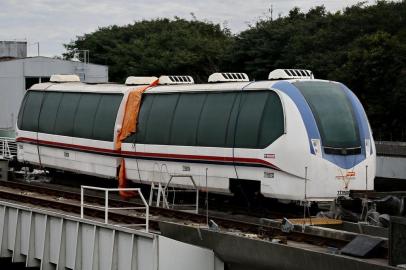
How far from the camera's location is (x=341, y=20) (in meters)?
51.2

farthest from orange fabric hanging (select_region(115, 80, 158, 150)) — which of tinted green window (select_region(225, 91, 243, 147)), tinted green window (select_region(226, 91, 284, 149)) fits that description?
tinted green window (select_region(226, 91, 284, 149))

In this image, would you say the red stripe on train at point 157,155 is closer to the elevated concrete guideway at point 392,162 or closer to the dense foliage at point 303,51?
the elevated concrete guideway at point 392,162

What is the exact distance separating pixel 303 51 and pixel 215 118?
31.5 metres

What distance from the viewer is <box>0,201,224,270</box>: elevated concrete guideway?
15156 mm

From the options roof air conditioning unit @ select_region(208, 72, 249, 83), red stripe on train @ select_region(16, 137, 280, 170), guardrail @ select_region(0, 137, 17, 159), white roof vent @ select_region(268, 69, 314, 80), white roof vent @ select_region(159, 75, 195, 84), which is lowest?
guardrail @ select_region(0, 137, 17, 159)

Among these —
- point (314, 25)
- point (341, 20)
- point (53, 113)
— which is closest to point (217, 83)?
point (53, 113)

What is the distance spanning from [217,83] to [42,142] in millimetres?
7768

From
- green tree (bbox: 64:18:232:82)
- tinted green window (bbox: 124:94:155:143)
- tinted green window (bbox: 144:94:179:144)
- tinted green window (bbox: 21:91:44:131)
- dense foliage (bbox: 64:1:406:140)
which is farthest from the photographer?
green tree (bbox: 64:18:232:82)

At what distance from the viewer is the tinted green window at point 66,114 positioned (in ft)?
87.4

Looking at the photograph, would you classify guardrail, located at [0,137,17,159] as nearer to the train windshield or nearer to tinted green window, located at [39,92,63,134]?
tinted green window, located at [39,92,63,134]

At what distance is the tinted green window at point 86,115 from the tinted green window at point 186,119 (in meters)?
3.70

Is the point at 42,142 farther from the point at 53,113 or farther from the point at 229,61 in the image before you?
the point at 229,61

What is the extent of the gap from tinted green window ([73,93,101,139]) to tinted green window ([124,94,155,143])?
2134mm

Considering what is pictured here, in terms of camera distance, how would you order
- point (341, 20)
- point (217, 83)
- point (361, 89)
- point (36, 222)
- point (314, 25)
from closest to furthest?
point (36, 222)
point (217, 83)
point (361, 89)
point (341, 20)
point (314, 25)
